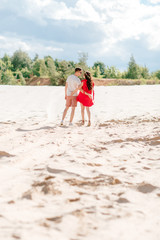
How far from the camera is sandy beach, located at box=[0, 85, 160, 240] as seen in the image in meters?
2.05

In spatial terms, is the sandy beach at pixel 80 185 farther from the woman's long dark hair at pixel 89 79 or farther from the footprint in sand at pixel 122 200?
the woman's long dark hair at pixel 89 79

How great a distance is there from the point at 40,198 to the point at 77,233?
2.32 ft

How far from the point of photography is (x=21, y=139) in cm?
548

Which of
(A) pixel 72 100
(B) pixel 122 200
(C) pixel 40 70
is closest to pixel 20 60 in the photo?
(C) pixel 40 70

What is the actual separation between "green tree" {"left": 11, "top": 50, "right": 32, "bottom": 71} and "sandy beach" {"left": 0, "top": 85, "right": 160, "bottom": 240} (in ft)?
229

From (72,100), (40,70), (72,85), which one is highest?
(40,70)

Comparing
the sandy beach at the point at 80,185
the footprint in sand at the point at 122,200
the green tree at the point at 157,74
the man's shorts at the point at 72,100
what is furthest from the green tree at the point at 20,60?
the footprint in sand at the point at 122,200

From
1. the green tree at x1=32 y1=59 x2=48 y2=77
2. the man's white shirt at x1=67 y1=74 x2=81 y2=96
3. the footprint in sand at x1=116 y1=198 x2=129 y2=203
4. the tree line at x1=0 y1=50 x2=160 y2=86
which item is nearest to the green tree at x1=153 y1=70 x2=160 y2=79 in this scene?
the tree line at x1=0 y1=50 x2=160 y2=86

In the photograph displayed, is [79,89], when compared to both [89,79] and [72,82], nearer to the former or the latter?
[72,82]

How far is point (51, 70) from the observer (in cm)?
6112

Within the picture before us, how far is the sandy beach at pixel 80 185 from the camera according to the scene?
2053 mm

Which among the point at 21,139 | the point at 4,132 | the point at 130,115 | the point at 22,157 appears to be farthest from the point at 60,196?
the point at 130,115

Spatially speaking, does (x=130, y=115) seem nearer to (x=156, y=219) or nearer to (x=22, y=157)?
(x=22, y=157)

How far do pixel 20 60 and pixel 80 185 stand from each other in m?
73.7
